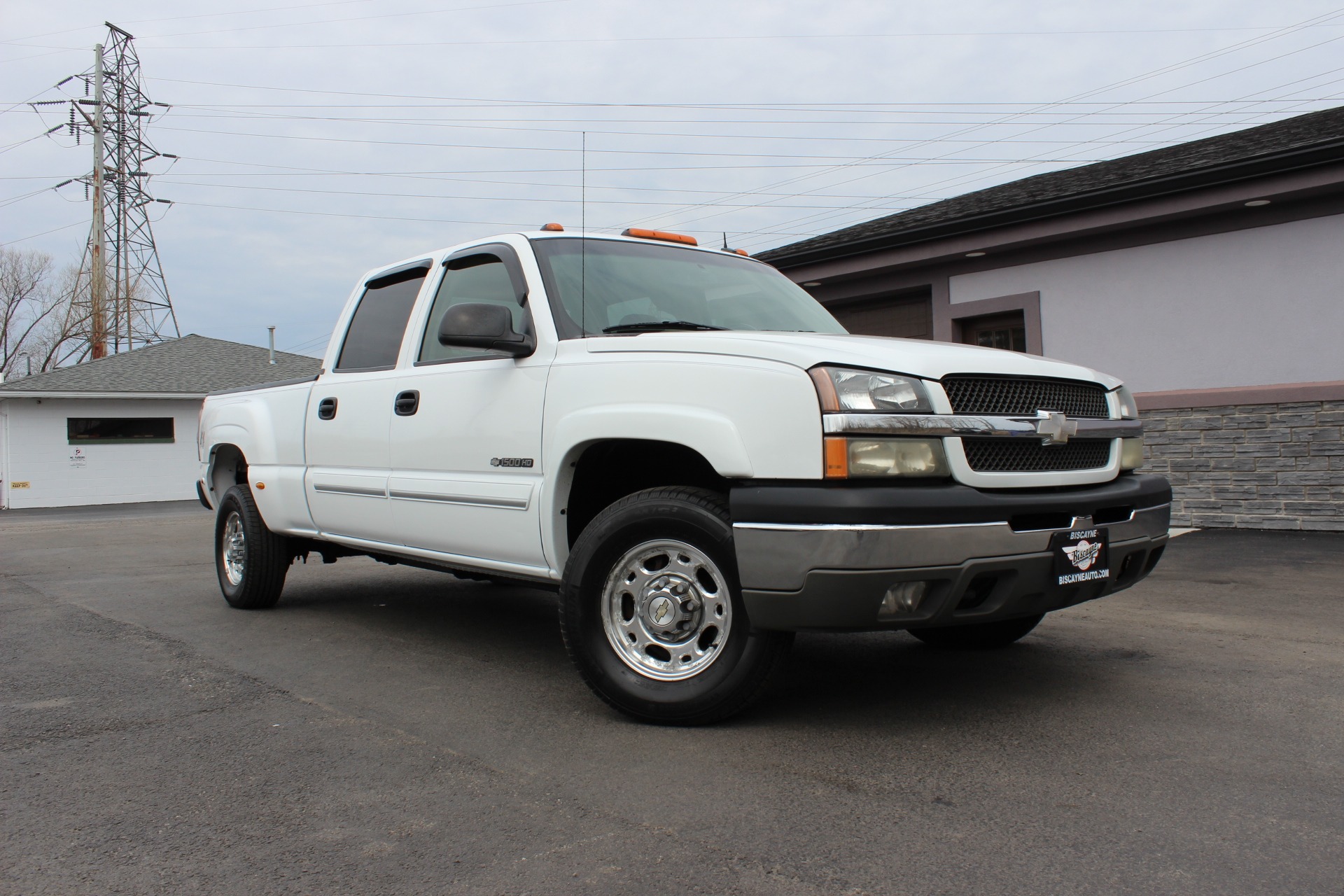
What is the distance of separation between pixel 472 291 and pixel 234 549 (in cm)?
303

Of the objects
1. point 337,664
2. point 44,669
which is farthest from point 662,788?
point 44,669

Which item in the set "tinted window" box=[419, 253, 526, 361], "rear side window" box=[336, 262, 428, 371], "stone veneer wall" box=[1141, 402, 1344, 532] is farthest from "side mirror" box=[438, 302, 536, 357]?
"stone veneer wall" box=[1141, 402, 1344, 532]

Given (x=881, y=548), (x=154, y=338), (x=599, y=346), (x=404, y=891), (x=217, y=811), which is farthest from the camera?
(x=154, y=338)

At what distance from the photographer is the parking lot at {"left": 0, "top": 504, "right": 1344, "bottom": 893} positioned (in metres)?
2.62

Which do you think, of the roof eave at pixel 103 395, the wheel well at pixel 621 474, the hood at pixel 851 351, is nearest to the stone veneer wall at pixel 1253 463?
the hood at pixel 851 351

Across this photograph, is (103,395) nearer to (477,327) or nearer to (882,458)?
(477,327)

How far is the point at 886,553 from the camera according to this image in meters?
3.28

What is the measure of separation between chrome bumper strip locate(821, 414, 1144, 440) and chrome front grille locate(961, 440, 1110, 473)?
0.12 ft

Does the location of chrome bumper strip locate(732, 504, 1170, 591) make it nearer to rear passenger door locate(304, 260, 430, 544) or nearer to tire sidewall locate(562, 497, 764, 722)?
tire sidewall locate(562, 497, 764, 722)

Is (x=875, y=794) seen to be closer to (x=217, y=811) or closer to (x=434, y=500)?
(x=217, y=811)

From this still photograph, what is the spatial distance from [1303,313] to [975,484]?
25.7 feet

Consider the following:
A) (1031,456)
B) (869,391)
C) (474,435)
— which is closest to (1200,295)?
(1031,456)

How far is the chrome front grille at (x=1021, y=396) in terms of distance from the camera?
11.8 feet

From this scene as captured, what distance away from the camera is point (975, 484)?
3.48 metres
